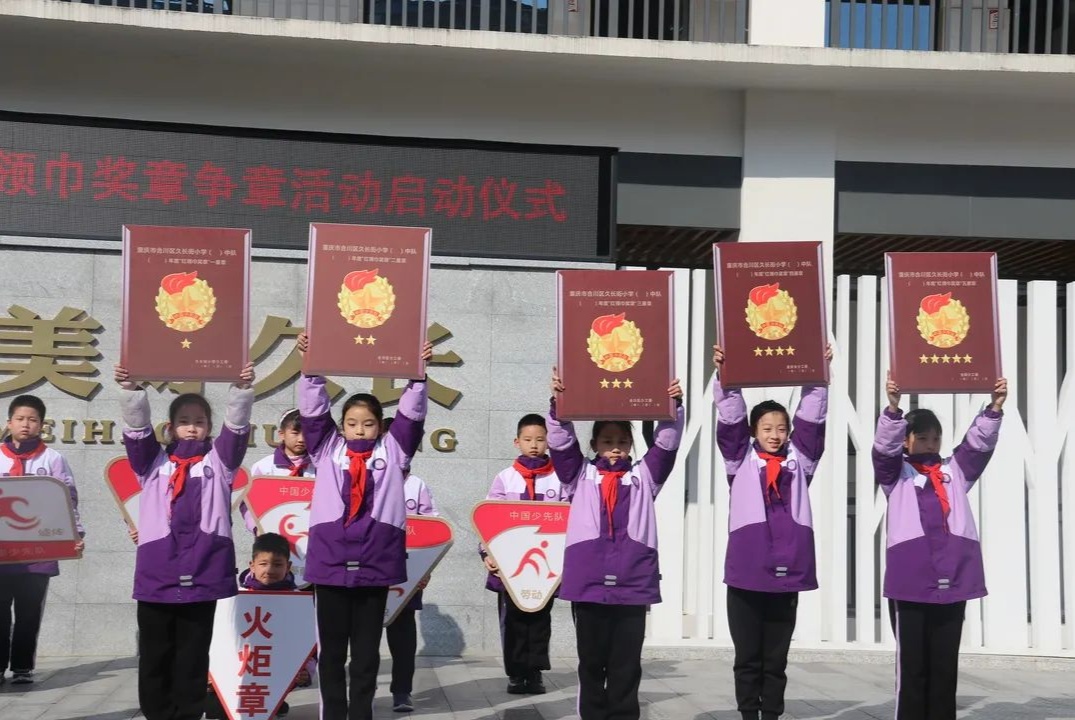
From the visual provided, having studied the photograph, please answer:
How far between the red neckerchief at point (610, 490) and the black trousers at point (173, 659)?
5.62 ft

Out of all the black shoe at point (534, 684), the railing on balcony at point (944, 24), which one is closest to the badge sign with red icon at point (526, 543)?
the black shoe at point (534, 684)

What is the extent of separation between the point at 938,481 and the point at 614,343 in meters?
1.53

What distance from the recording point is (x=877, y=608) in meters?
11.0

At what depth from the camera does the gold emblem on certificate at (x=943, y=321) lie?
19.2 feet

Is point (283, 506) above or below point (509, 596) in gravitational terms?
above

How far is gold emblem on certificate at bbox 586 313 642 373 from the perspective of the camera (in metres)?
5.75

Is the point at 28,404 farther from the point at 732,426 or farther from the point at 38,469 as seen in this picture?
the point at 732,426

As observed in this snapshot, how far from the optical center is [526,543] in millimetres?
7211

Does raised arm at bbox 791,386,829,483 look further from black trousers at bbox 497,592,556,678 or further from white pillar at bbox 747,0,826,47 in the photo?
white pillar at bbox 747,0,826,47

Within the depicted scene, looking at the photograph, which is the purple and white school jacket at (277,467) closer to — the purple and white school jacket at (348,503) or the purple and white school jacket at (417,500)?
the purple and white school jacket at (417,500)

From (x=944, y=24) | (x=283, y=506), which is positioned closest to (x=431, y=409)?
(x=283, y=506)

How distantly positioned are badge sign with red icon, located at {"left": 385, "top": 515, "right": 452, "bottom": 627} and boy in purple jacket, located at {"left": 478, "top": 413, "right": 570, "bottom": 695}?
314mm

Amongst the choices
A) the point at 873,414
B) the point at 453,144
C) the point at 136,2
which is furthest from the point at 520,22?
the point at 873,414

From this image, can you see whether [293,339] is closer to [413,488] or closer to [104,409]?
[104,409]
